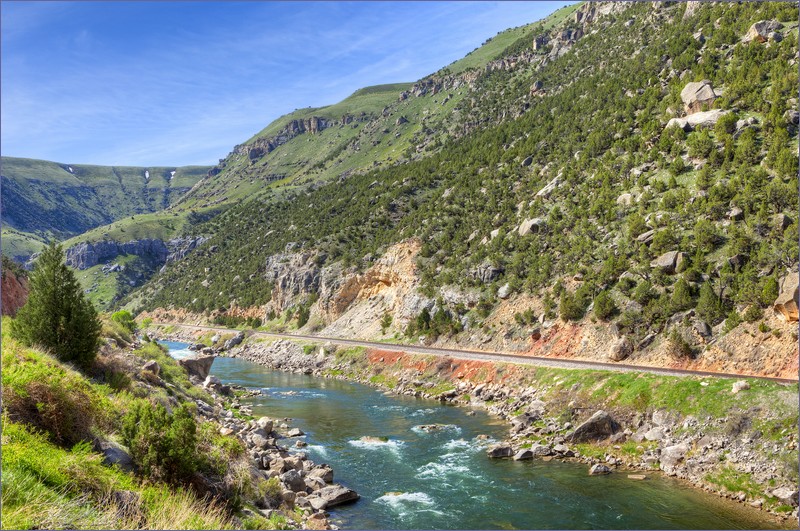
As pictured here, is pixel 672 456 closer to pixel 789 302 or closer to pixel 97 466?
pixel 789 302

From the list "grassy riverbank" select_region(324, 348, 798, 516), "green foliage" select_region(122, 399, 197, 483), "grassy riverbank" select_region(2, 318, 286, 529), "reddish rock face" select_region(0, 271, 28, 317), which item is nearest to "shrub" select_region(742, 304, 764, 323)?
"grassy riverbank" select_region(324, 348, 798, 516)

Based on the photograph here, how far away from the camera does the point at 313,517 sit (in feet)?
59.1

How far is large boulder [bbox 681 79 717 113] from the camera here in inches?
2114

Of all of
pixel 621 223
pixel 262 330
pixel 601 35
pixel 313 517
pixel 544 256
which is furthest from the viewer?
pixel 601 35

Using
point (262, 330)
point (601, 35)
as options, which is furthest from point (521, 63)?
point (262, 330)

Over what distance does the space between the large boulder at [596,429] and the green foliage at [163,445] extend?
22024 mm

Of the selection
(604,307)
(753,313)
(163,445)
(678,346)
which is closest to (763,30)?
(604,307)

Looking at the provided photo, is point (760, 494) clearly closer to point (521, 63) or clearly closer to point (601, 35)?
point (601, 35)

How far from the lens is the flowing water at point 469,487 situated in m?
19.7

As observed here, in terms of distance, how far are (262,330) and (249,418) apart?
61.0 meters

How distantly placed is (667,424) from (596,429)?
366 cm

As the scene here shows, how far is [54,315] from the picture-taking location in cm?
1927

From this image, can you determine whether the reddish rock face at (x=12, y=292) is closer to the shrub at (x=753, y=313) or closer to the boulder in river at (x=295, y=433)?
the boulder in river at (x=295, y=433)

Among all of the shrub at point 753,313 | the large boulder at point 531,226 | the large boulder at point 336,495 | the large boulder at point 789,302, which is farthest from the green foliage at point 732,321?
the large boulder at point 336,495
